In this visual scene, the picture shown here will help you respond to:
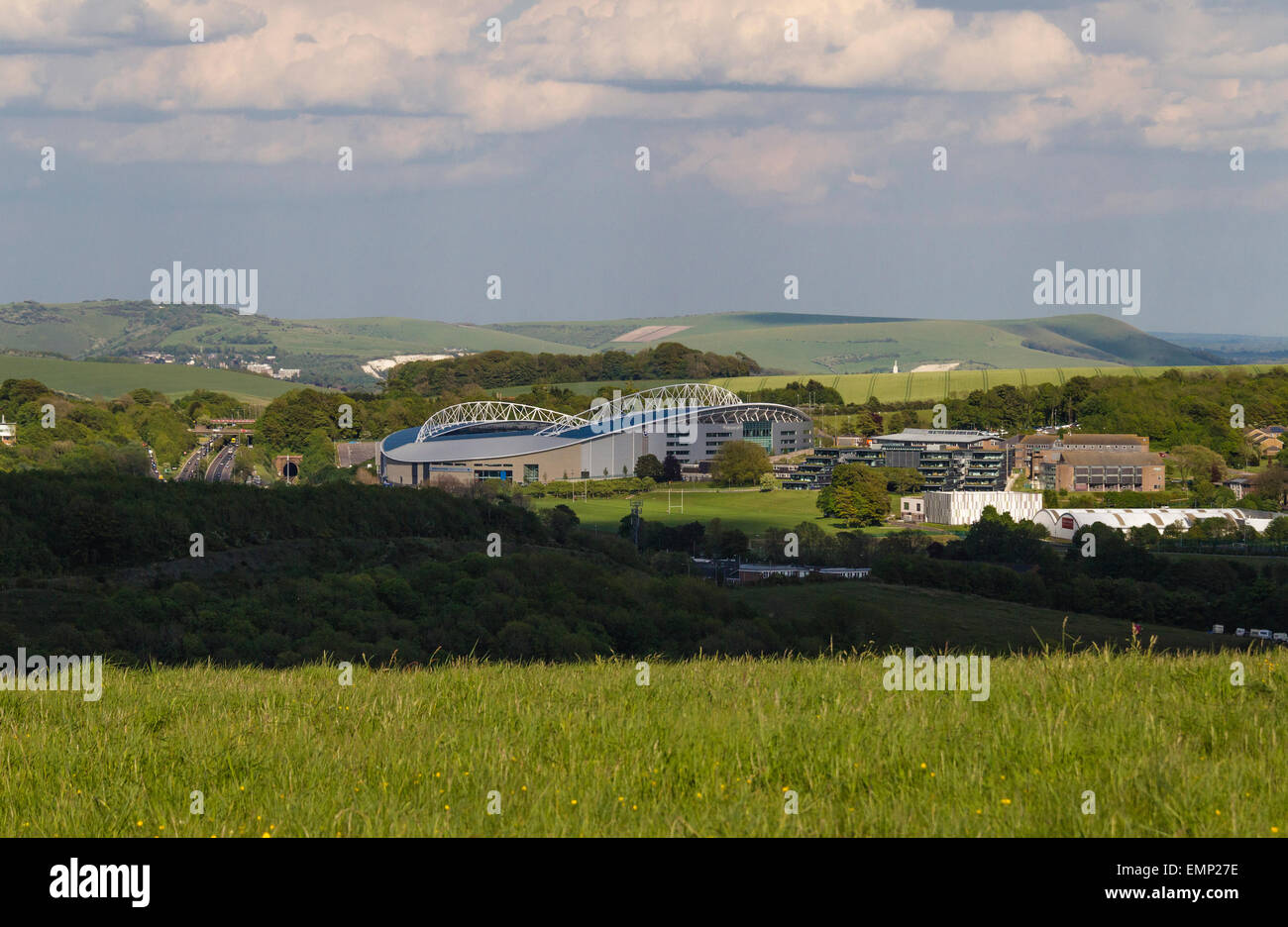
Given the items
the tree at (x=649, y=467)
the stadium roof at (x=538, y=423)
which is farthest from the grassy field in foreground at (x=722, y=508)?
the stadium roof at (x=538, y=423)

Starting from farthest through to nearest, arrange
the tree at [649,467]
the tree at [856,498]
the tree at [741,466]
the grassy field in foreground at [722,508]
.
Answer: the tree at [649,467] < the tree at [741,466] < the tree at [856,498] < the grassy field in foreground at [722,508]

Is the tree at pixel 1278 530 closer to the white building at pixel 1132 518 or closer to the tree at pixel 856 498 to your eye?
the white building at pixel 1132 518

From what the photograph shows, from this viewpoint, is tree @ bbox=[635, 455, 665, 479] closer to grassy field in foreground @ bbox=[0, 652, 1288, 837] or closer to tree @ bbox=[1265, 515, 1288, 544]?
tree @ bbox=[1265, 515, 1288, 544]

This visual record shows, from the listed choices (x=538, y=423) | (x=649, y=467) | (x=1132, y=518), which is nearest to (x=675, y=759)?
(x=1132, y=518)

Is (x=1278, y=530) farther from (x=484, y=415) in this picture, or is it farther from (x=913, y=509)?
(x=484, y=415)

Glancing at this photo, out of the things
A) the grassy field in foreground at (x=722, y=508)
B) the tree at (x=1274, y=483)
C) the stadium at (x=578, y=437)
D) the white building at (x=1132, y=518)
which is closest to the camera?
the white building at (x=1132, y=518)
